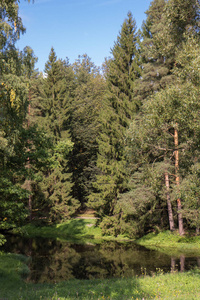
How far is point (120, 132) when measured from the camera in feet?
95.1

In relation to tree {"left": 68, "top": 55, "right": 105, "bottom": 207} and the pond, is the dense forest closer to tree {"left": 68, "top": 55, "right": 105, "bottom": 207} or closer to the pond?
tree {"left": 68, "top": 55, "right": 105, "bottom": 207}

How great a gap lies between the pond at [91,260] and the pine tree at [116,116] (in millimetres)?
5260

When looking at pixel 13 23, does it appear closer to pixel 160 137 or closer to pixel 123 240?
pixel 160 137

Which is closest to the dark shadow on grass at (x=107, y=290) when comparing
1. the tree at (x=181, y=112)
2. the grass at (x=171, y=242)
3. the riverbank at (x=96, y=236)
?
the tree at (x=181, y=112)

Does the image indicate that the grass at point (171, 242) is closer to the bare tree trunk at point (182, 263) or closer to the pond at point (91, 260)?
the pond at point (91, 260)

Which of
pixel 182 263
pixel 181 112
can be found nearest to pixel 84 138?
pixel 182 263

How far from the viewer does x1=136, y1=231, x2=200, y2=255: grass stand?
68.8 feet

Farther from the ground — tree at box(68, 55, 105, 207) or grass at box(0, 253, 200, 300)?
tree at box(68, 55, 105, 207)

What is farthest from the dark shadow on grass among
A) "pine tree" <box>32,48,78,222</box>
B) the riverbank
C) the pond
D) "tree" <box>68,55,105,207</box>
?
"tree" <box>68,55,105,207</box>

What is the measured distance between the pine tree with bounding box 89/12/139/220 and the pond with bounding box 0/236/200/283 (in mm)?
5260

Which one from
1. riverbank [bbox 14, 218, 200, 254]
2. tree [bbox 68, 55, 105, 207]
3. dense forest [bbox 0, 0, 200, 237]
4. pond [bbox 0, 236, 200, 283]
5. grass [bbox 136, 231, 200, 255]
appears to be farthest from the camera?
tree [bbox 68, 55, 105, 207]

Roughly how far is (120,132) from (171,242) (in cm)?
1160

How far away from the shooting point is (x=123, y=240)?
86.1 feet

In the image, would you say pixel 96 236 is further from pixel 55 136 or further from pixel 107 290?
pixel 107 290
